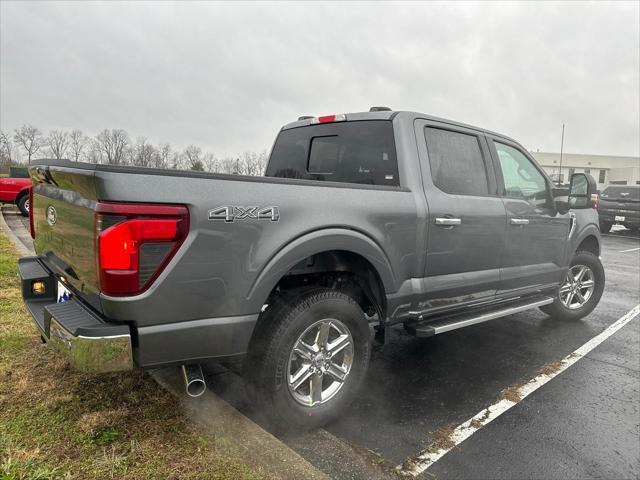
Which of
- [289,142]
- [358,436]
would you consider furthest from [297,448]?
[289,142]

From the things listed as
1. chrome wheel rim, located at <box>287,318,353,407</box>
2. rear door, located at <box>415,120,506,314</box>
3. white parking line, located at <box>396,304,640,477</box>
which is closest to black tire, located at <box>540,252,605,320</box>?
white parking line, located at <box>396,304,640,477</box>

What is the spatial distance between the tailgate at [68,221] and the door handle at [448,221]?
2.21 meters

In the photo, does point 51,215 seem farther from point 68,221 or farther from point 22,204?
point 22,204

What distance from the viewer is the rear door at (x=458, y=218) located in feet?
11.1

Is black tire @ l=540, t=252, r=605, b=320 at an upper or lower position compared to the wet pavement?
upper

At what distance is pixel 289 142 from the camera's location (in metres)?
4.26

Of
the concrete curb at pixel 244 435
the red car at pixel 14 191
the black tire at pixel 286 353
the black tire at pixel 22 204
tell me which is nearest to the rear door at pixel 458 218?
the black tire at pixel 286 353

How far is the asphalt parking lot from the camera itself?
2584mm

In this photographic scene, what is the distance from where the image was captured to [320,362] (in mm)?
2811

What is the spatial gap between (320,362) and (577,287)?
391cm

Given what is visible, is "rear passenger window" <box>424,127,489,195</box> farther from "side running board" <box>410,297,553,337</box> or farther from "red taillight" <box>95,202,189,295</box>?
"red taillight" <box>95,202,189,295</box>

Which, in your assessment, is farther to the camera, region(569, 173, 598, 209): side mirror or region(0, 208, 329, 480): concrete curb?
region(569, 173, 598, 209): side mirror

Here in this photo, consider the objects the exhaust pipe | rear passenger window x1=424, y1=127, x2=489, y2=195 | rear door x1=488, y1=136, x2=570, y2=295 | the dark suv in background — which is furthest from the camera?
Answer: the dark suv in background

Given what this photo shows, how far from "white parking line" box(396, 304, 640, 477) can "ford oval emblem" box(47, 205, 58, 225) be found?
2353mm
